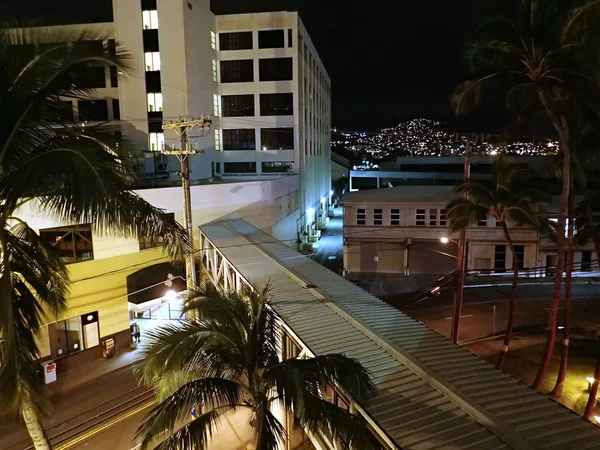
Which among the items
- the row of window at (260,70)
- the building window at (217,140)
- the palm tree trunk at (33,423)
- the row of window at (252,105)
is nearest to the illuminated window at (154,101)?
the building window at (217,140)

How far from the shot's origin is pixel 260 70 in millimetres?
36219

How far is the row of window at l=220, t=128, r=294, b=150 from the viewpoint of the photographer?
36875 mm

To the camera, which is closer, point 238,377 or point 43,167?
point 43,167

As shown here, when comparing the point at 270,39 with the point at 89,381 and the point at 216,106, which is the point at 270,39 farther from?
the point at 89,381

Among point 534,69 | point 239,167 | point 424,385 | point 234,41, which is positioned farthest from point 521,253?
point 234,41

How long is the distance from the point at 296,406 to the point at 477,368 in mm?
3967

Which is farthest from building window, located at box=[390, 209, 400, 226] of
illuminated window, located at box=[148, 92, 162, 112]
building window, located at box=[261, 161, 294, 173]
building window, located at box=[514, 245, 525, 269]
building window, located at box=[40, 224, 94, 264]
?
building window, located at box=[40, 224, 94, 264]

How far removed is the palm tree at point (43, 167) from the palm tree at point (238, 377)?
71.6 inches

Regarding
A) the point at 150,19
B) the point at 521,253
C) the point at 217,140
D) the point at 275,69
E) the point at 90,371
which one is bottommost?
the point at 90,371

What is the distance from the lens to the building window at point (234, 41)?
117ft

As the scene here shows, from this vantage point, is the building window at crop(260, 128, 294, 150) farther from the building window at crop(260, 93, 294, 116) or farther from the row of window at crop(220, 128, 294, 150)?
the building window at crop(260, 93, 294, 116)

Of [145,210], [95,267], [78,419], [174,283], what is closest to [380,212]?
[174,283]

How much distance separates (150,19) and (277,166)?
47.4ft

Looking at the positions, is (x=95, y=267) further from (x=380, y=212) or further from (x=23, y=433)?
(x=380, y=212)
